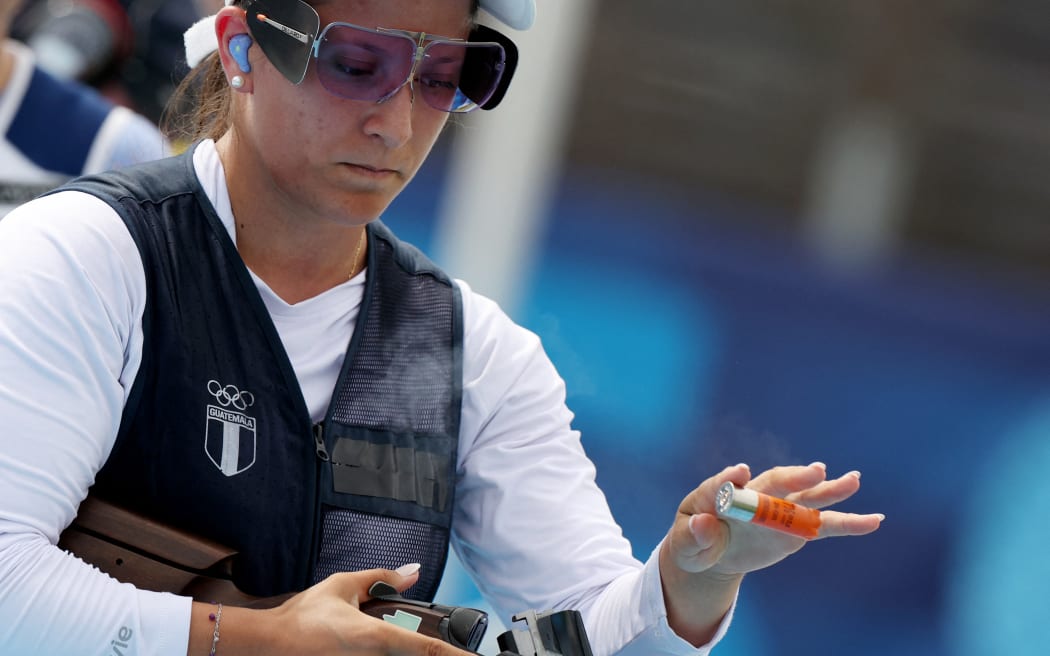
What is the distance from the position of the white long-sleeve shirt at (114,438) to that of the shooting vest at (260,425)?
0.10 ft

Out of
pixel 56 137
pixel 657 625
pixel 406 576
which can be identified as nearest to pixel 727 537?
pixel 657 625

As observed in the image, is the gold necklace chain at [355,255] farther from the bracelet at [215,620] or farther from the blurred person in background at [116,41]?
the blurred person in background at [116,41]

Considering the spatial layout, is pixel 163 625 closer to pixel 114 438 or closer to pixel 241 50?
pixel 114 438

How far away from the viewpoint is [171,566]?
136 cm

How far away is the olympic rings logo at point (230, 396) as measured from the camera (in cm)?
142

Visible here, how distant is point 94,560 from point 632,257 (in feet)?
6.90

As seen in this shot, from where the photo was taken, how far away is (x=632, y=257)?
326cm

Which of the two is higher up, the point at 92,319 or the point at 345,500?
the point at 92,319

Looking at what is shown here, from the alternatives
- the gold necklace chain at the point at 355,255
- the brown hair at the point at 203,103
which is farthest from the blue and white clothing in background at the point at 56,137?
the gold necklace chain at the point at 355,255

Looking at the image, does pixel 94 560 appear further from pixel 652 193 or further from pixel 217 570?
pixel 652 193

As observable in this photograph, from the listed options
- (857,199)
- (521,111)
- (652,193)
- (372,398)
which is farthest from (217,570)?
(857,199)

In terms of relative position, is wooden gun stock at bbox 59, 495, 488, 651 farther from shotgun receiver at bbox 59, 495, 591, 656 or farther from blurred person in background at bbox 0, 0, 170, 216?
blurred person in background at bbox 0, 0, 170, 216

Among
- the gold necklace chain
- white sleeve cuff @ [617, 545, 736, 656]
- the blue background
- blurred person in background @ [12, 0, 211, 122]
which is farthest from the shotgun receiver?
blurred person in background @ [12, 0, 211, 122]

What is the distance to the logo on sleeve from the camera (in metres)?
1.42
